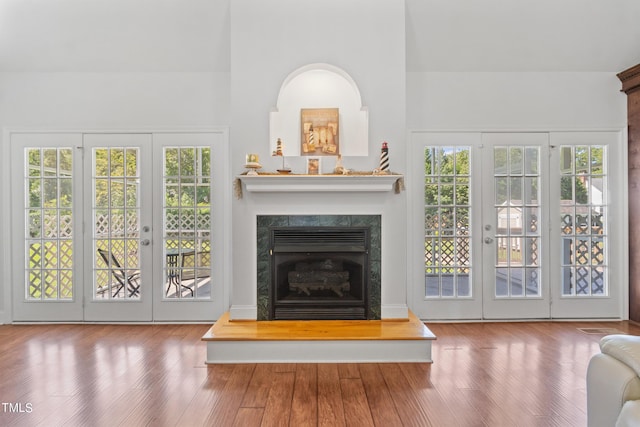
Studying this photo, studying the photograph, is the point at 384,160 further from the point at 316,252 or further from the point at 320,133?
the point at 316,252

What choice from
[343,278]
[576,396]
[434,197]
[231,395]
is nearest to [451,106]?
[434,197]

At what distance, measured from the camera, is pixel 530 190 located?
4043 mm

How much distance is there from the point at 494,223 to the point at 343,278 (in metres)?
2.00

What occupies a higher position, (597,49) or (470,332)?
(597,49)

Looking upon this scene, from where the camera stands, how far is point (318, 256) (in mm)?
3377

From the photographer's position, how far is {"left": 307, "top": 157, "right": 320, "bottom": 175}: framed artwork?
3.28 meters

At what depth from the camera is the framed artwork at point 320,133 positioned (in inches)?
137

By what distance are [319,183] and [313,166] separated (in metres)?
0.23

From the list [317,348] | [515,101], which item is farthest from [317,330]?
[515,101]

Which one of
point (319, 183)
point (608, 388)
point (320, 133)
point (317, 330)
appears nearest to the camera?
point (608, 388)

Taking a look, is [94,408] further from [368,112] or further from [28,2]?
[28,2]

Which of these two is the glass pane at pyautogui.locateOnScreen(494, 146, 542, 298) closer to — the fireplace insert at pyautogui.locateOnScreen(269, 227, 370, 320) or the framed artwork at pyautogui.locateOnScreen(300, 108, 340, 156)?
the fireplace insert at pyautogui.locateOnScreen(269, 227, 370, 320)

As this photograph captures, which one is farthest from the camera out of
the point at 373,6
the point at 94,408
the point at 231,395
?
the point at 373,6

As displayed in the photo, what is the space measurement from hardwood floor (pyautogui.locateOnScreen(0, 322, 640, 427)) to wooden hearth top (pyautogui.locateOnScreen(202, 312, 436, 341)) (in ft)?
0.75
